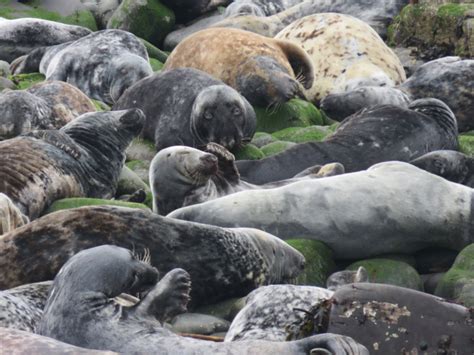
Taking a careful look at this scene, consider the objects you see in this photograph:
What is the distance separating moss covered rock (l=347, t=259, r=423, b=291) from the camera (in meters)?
7.14

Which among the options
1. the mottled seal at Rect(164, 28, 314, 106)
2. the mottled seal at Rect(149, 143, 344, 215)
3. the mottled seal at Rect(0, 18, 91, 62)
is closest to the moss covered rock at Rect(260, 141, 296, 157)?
the mottled seal at Rect(164, 28, 314, 106)

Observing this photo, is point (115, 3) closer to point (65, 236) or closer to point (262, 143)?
point (262, 143)

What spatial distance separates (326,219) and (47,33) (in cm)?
1217

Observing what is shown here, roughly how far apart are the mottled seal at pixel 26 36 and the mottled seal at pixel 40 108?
22.5 feet

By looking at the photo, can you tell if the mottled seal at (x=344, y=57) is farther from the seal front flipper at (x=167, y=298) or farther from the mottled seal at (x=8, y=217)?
the seal front flipper at (x=167, y=298)

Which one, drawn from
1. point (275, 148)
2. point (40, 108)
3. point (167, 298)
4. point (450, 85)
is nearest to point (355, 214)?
point (167, 298)

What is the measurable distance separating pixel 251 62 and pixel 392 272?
638cm

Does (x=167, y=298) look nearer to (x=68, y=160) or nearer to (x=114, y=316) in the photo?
(x=114, y=316)

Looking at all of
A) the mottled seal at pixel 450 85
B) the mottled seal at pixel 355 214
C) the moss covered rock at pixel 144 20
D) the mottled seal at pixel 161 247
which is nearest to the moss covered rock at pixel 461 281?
the mottled seal at pixel 355 214

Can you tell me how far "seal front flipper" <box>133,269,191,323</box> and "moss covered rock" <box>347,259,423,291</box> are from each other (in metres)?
2.09

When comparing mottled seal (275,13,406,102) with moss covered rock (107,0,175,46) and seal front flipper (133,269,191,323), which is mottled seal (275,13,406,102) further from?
seal front flipper (133,269,191,323)

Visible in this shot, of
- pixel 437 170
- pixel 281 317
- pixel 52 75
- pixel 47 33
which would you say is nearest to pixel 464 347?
pixel 281 317

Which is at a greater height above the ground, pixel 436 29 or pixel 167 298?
pixel 167 298

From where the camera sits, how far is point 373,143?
10.8 m
